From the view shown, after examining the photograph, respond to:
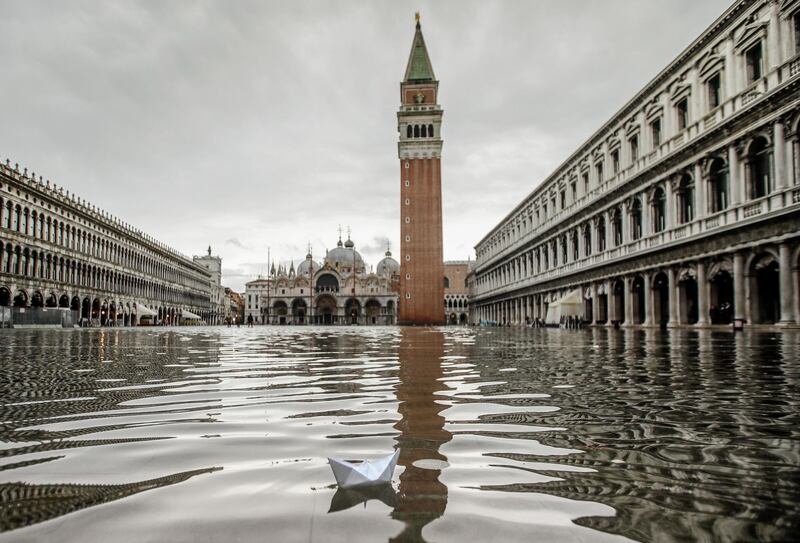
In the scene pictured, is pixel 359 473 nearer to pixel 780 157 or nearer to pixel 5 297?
pixel 780 157

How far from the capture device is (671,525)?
4.62ft

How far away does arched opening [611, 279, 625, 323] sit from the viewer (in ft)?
106

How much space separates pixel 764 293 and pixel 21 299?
50.9 meters

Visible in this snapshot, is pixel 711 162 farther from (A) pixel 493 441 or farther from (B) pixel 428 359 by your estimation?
(A) pixel 493 441

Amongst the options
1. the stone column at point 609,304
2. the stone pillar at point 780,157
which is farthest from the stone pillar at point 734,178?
the stone column at point 609,304

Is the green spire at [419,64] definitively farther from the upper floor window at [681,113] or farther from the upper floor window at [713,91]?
the upper floor window at [713,91]

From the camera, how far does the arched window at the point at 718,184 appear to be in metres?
23.0

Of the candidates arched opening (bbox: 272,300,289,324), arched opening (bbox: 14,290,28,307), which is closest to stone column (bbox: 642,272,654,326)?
arched opening (bbox: 14,290,28,307)

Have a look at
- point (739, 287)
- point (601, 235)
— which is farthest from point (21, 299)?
point (739, 287)

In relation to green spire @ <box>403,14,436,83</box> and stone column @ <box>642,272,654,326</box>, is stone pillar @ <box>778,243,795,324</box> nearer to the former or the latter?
stone column @ <box>642,272,654,326</box>

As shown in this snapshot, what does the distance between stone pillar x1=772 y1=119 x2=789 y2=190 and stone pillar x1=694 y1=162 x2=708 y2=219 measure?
423 centimetres

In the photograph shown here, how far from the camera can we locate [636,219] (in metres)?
30.7

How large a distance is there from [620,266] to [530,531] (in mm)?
32523

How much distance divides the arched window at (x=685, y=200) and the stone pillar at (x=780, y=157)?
5.88 m
